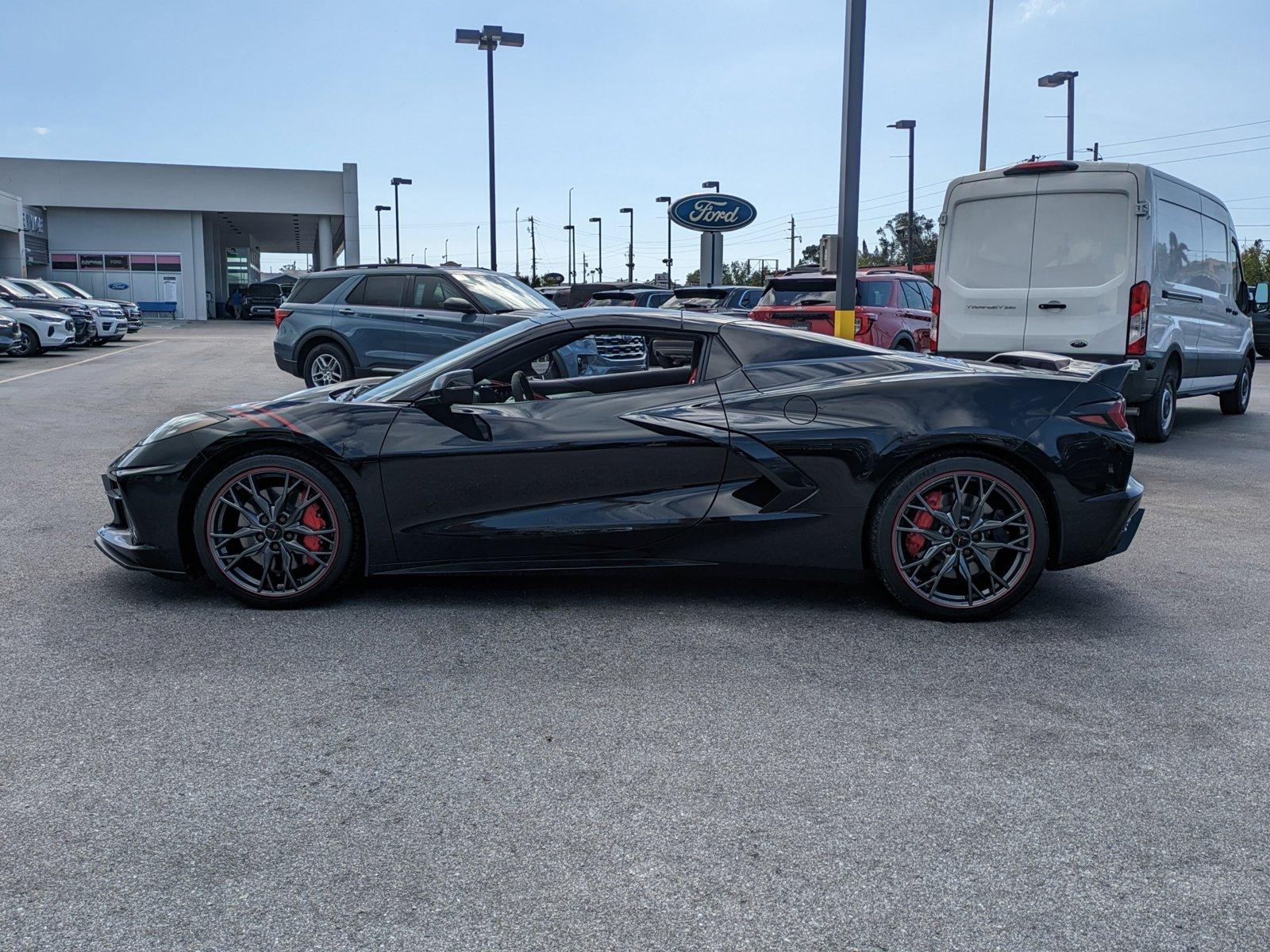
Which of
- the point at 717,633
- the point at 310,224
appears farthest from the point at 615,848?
the point at 310,224

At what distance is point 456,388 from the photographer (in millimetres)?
4797

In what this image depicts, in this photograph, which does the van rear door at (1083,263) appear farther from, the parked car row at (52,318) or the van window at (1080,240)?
the parked car row at (52,318)

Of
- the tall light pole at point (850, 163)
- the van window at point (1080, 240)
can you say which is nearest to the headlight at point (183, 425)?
the tall light pole at point (850, 163)

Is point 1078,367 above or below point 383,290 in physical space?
below

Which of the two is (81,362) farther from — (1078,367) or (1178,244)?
(1078,367)

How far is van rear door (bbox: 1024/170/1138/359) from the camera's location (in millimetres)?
9766

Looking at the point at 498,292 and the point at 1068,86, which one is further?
the point at 1068,86

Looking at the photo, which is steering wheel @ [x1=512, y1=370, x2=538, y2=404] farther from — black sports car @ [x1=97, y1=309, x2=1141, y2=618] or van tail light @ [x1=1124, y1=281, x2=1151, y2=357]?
van tail light @ [x1=1124, y1=281, x2=1151, y2=357]

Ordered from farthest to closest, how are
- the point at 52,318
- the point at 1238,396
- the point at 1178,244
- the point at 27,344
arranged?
1. the point at 52,318
2. the point at 27,344
3. the point at 1238,396
4. the point at 1178,244

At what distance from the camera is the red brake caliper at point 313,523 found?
484 centimetres

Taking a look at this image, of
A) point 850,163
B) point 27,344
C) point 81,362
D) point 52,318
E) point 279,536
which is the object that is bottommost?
point 279,536

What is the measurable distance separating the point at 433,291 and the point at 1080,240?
22.3ft

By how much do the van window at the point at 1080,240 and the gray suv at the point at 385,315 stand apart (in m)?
5.42

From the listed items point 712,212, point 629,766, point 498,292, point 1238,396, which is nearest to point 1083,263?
point 1238,396
